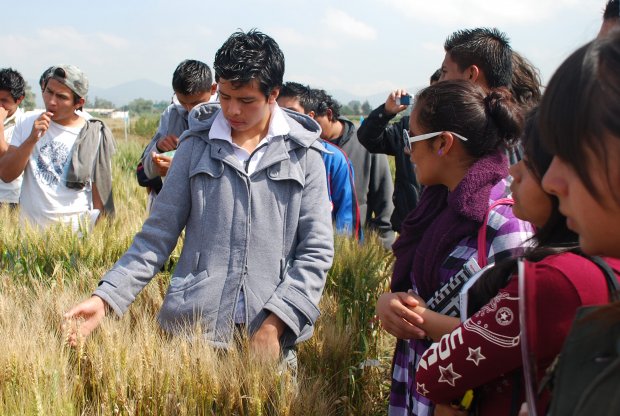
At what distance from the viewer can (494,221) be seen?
1742mm

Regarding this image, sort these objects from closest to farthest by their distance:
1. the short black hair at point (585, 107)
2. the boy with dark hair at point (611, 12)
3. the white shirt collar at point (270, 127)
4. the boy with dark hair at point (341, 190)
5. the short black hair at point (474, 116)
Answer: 1. the short black hair at point (585, 107)
2. the short black hair at point (474, 116)
3. the white shirt collar at point (270, 127)
4. the boy with dark hair at point (611, 12)
5. the boy with dark hair at point (341, 190)

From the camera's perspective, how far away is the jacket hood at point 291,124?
2271 millimetres

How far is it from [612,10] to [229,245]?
184cm

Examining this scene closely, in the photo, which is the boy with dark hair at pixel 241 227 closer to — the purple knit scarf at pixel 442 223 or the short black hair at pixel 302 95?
A: the purple knit scarf at pixel 442 223

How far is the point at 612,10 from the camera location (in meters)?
2.63

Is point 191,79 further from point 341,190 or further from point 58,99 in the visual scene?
point 341,190

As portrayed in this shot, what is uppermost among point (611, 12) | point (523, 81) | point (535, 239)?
point (611, 12)

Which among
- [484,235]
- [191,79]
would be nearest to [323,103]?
[191,79]

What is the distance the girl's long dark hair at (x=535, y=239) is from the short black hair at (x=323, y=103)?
343 cm

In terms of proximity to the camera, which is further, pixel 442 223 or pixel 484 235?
pixel 442 223

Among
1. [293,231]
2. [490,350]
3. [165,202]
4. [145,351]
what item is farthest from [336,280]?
[490,350]

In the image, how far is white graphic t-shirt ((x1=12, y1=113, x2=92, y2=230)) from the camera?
4.12 meters

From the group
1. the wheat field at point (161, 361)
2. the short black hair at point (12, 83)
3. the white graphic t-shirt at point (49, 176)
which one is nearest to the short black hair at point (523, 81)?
the wheat field at point (161, 361)

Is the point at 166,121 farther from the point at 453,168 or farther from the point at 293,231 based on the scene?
the point at 453,168
